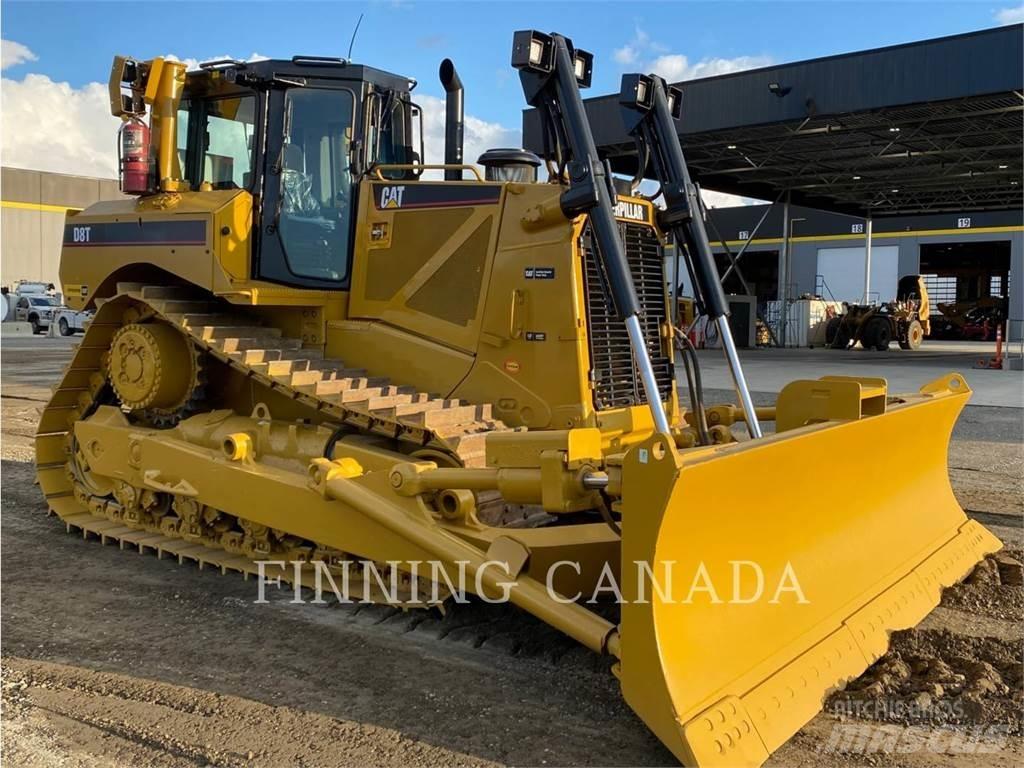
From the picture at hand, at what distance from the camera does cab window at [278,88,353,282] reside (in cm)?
561

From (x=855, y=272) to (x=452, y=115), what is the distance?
136 feet

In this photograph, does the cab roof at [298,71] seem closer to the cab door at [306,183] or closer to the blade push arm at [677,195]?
the cab door at [306,183]

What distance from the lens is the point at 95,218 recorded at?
20.9 ft

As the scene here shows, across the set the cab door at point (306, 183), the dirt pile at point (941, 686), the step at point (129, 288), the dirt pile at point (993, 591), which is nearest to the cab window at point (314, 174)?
the cab door at point (306, 183)

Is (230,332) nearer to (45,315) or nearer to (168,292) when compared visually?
(168,292)

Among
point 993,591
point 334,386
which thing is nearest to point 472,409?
point 334,386

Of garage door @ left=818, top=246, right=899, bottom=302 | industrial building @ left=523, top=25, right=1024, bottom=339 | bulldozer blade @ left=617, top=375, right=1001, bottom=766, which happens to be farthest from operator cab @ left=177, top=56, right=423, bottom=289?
garage door @ left=818, top=246, right=899, bottom=302

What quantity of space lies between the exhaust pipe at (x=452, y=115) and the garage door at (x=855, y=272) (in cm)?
4113

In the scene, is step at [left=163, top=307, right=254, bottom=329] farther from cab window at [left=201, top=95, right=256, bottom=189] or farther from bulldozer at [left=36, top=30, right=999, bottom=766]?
cab window at [left=201, top=95, right=256, bottom=189]

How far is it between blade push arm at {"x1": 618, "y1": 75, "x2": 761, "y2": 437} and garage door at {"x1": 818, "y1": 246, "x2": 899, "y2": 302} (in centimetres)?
4165

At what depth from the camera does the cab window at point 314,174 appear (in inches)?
221

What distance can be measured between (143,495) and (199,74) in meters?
2.76

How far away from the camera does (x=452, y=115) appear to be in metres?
6.23

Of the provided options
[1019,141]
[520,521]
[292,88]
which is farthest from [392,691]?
[1019,141]
